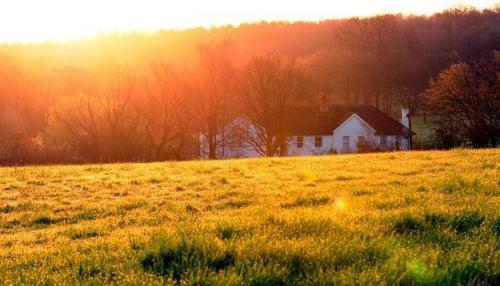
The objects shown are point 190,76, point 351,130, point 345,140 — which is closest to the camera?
point 190,76

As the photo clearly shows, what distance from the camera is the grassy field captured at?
543 centimetres

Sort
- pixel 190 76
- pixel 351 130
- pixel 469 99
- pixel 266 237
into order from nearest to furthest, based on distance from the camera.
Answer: pixel 266 237 → pixel 469 99 → pixel 190 76 → pixel 351 130

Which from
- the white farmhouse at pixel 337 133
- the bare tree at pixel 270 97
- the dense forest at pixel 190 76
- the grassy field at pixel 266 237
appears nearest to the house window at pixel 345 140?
the white farmhouse at pixel 337 133

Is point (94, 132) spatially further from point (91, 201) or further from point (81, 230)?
point (81, 230)

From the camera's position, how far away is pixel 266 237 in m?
6.60

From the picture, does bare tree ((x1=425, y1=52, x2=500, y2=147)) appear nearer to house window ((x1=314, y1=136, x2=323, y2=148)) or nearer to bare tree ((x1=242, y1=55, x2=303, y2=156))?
house window ((x1=314, y1=136, x2=323, y2=148))

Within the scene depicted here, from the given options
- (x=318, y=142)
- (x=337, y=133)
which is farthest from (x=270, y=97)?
(x=337, y=133)

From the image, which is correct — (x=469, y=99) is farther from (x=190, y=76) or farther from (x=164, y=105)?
(x=164, y=105)

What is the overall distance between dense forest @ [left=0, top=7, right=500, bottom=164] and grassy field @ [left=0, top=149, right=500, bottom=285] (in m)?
39.0

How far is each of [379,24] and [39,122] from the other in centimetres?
6823

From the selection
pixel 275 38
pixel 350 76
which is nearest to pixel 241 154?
pixel 350 76

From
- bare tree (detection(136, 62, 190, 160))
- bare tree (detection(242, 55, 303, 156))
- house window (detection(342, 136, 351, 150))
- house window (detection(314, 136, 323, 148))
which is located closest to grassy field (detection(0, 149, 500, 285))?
bare tree (detection(242, 55, 303, 156))

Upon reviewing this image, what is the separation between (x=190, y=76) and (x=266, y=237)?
6382cm

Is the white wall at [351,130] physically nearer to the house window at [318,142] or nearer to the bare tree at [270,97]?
the house window at [318,142]
